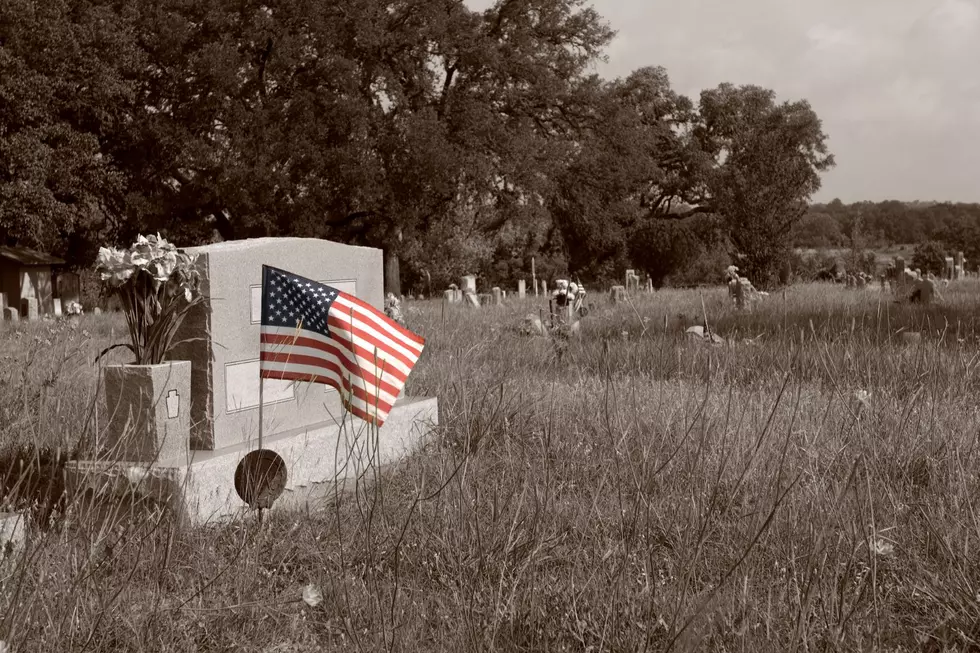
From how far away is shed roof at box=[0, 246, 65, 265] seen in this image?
1083 inches

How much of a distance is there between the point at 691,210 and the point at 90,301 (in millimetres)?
26670

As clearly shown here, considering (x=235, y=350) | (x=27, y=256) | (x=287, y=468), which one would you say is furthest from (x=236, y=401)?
(x=27, y=256)

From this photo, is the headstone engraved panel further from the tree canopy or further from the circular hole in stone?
the tree canopy

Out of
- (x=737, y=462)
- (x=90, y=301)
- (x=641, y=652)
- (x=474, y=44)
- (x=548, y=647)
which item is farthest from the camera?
(x=90, y=301)

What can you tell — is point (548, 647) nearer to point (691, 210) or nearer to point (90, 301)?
point (90, 301)

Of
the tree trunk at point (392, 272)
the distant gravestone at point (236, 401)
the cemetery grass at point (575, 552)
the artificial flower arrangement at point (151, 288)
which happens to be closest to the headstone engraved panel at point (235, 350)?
the distant gravestone at point (236, 401)

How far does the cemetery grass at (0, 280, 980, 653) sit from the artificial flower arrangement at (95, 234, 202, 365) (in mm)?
890

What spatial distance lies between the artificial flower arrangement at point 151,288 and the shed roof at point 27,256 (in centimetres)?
2520

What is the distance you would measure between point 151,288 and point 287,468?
127 centimetres

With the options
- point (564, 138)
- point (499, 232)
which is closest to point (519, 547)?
point (564, 138)

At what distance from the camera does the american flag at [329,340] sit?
147 inches

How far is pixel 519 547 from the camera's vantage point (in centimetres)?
364

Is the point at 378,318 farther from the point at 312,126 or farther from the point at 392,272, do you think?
the point at 392,272

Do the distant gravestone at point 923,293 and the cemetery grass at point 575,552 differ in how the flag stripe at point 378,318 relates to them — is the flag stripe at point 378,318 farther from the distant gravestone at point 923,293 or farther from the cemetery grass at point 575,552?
the distant gravestone at point 923,293
